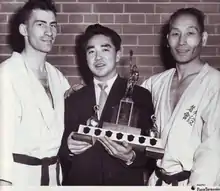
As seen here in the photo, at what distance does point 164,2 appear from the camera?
4.05ft

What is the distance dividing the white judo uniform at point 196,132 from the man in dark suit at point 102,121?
60 millimetres

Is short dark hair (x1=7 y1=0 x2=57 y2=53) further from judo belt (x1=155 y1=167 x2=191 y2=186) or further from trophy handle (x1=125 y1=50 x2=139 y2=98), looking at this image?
judo belt (x1=155 y1=167 x2=191 y2=186)

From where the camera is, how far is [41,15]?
120cm

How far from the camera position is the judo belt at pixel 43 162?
3.79 ft

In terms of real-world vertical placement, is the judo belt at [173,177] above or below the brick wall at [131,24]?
below

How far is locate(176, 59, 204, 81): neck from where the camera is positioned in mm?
1215

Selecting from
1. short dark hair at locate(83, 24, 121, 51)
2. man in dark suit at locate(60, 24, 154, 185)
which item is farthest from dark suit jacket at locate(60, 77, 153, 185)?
short dark hair at locate(83, 24, 121, 51)

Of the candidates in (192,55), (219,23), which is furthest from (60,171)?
(219,23)

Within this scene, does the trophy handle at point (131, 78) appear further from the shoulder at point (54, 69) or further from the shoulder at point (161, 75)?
the shoulder at point (54, 69)

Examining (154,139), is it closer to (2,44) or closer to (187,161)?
(187,161)

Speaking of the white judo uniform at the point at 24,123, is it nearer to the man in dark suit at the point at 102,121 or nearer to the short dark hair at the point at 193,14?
the man in dark suit at the point at 102,121

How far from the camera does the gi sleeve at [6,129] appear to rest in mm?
1153

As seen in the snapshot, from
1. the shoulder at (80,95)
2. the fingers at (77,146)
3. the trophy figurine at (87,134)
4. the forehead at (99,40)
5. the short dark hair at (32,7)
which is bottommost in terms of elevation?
the fingers at (77,146)

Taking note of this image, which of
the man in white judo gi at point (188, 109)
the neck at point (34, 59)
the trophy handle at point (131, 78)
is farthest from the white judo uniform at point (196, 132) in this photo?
the neck at point (34, 59)
